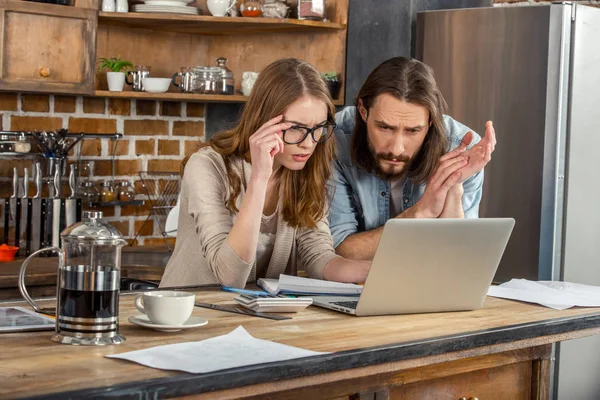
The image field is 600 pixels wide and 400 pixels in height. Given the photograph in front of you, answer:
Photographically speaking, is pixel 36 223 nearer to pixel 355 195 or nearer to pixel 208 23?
pixel 208 23

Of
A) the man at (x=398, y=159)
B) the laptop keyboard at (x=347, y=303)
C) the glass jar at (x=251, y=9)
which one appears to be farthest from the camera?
the glass jar at (x=251, y=9)

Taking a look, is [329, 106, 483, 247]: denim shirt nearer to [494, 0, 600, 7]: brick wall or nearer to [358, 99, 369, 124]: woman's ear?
[358, 99, 369, 124]: woman's ear

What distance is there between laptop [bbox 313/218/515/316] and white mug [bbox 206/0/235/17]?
2012mm

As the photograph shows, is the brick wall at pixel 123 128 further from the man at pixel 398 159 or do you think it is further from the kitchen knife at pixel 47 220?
the man at pixel 398 159

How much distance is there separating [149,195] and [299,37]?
3.07 ft

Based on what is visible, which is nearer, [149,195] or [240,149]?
[240,149]

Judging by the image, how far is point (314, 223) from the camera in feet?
8.26

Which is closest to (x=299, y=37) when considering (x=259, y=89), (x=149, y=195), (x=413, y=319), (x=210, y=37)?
(x=210, y=37)

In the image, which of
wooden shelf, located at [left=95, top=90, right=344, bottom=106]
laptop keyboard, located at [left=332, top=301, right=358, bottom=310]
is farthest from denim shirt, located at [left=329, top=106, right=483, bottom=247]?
wooden shelf, located at [left=95, top=90, right=344, bottom=106]

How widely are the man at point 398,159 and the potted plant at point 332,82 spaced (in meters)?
0.91

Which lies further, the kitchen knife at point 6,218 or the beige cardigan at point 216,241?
the kitchen knife at point 6,218

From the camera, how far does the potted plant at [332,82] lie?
12.6 feet

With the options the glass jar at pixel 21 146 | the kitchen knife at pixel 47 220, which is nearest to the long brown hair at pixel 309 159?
the kitchen knife at pixel 47 220

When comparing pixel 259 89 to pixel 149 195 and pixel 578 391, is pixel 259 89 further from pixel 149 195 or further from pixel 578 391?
pixel 578 391
